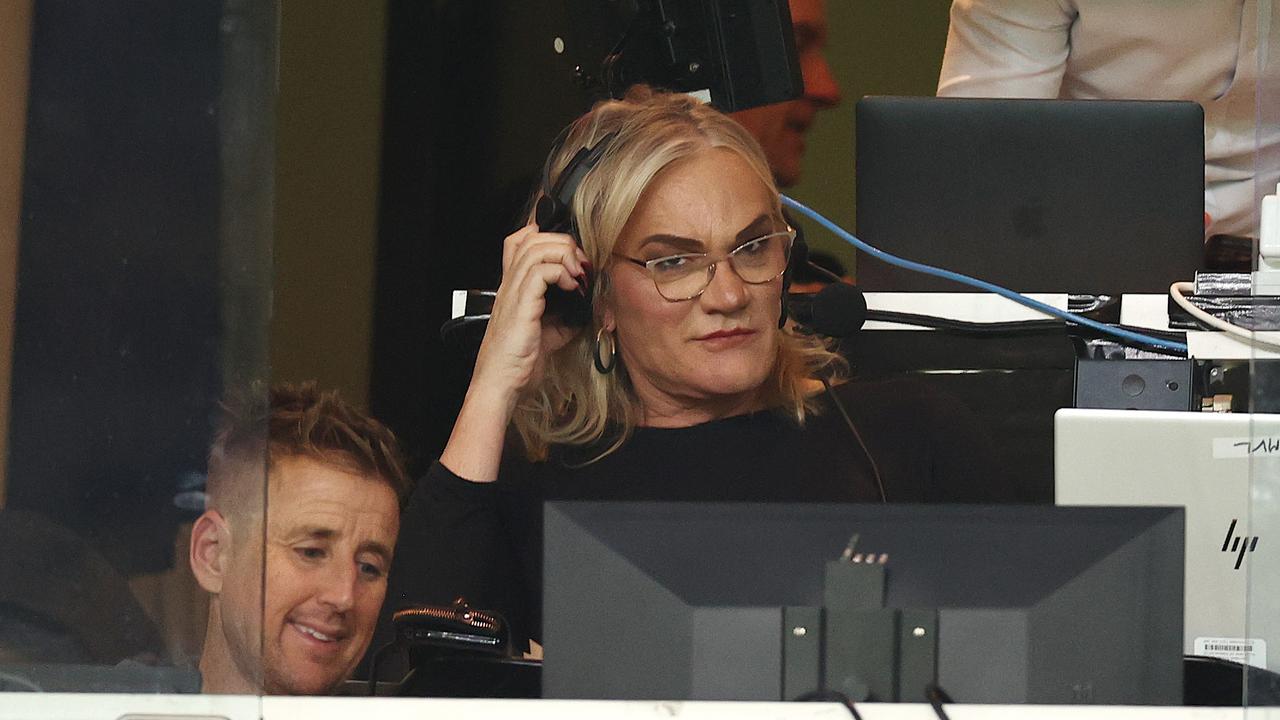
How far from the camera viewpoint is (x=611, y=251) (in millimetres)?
1933

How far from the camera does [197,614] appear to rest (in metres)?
0.98

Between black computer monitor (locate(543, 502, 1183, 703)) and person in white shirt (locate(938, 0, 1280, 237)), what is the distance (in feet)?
5.39

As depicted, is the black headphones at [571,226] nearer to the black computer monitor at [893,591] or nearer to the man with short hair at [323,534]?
the man with short hair at [323,534]

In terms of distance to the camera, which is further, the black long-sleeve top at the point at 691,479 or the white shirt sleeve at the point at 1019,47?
the white shirt sleeve at the point at 1019,47

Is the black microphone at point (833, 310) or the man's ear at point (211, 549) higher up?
the black microphone at point (833, 310)

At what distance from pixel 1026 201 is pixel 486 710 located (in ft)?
3.50

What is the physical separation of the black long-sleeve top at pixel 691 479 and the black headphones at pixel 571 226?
153 mm

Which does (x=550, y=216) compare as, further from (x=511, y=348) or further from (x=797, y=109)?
(x=797, y=109)

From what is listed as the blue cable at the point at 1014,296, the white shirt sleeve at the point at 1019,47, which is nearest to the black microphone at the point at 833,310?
the blue cable at the point at 1014,296

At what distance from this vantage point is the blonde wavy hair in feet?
6.33

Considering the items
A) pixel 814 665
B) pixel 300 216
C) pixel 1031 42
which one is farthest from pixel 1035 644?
pixel 300 216

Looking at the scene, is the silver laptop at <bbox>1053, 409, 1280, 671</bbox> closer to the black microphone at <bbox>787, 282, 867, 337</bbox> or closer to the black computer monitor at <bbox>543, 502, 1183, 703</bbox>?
the black computer monitor at <bbox>543, 502, 1183, 703</bbox>

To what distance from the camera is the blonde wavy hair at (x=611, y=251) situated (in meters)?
1.93

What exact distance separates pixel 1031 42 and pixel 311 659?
1521 mm
